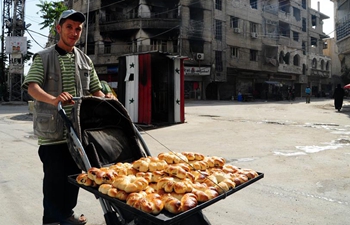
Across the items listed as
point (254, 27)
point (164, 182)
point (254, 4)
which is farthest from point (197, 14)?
point (164, 182)

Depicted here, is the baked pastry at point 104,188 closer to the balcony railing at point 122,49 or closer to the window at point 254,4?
the balcony railing at point 122,49

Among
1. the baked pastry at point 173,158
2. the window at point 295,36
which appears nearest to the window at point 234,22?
the window at point 295,36

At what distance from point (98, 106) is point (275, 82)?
36105mm

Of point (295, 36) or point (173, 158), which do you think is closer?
point (173, 158)

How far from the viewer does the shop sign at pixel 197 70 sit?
28.2m

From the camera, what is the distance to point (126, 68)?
35.4 ft

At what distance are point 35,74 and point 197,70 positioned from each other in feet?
87.8

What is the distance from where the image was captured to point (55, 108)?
2307 mm

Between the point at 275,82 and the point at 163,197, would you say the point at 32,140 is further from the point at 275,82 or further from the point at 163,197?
the point at 275,82

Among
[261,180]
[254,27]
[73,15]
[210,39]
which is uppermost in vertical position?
[254,27]

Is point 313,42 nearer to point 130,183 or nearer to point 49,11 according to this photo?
point 49,11

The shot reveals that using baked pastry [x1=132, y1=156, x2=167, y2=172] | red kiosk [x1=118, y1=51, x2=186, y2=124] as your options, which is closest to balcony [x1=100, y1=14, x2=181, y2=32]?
red kiosk [x1=118, y1=51, x2=186, y2=124]

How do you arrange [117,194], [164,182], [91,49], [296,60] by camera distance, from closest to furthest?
1. [117,194]
2. [164,182]
3. [91,49]
4. [296,60]

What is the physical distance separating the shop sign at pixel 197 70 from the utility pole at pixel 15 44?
636 inches
